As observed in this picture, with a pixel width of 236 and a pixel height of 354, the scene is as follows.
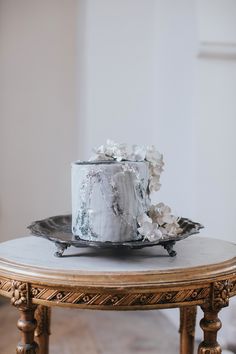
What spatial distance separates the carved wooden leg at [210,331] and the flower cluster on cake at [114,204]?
0.54 ft

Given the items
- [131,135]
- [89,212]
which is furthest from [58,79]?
[89,212]

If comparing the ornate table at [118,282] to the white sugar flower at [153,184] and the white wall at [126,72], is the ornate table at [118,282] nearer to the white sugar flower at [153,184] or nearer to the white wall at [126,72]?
the white sugar flower at [153,184]

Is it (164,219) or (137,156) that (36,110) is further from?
(164,219)

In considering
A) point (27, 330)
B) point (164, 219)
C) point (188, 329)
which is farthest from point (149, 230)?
point (188, 329)

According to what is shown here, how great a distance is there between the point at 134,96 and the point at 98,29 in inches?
13.8

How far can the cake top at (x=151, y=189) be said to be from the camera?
845mm

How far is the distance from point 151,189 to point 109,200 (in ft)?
0.41

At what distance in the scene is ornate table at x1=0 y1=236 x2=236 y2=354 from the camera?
727mm

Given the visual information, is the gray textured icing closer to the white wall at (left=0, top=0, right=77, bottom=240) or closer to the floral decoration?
the floral decoration

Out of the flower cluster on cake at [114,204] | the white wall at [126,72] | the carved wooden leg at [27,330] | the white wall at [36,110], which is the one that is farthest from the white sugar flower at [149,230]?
the white wall at [36,110]

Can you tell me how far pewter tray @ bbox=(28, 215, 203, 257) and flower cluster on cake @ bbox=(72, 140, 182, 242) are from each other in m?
0.01

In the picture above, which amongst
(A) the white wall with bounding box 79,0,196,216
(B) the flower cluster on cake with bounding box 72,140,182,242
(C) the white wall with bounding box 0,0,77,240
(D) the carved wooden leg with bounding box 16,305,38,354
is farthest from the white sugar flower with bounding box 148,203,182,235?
(C) the white wall with bounding box 0,0,77,240

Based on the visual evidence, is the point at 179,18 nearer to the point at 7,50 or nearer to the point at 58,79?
the point at 58,79

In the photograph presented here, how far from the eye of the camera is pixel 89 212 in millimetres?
860
